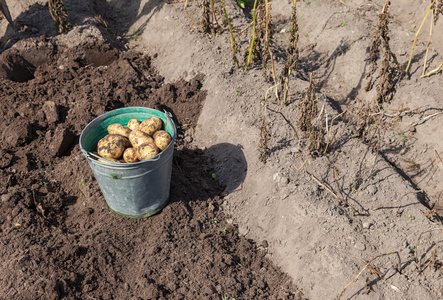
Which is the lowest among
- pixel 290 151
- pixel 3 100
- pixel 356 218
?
pixel 356 218

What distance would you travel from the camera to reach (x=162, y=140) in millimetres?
3314

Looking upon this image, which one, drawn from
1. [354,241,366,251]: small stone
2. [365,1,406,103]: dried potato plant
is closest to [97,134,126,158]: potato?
[354,241,366,251]: small stone

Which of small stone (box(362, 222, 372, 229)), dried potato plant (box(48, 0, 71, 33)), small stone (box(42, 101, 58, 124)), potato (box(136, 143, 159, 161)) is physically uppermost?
dried potato plant (box(48, 0, 71, 33))

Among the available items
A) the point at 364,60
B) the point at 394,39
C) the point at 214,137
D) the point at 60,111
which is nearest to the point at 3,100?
the point at 60,111

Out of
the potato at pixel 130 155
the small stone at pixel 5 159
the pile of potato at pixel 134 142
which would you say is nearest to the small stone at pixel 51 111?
the small stone at pixel 5 159

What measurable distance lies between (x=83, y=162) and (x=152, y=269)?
5.02 ft

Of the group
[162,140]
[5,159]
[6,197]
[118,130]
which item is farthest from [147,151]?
[5,159]

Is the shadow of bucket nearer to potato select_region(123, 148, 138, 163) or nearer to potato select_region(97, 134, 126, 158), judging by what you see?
potato select_region(97, 134, 126, 158)

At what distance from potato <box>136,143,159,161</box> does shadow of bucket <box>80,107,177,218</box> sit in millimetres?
95

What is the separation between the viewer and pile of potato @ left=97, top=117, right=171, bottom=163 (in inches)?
128

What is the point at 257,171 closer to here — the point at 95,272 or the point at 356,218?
the point at 356,218

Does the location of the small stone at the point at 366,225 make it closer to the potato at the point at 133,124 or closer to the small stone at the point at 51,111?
the potato at the point at 133,124

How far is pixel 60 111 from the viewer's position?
483cm

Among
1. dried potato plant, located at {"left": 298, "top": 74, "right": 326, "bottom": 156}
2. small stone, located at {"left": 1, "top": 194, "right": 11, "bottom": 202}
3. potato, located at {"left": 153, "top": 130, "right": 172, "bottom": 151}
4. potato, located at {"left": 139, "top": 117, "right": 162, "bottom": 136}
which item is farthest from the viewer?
dried potato plant, located at {"left": 298, "top": 74, "right": 326, "bottom": 156}
